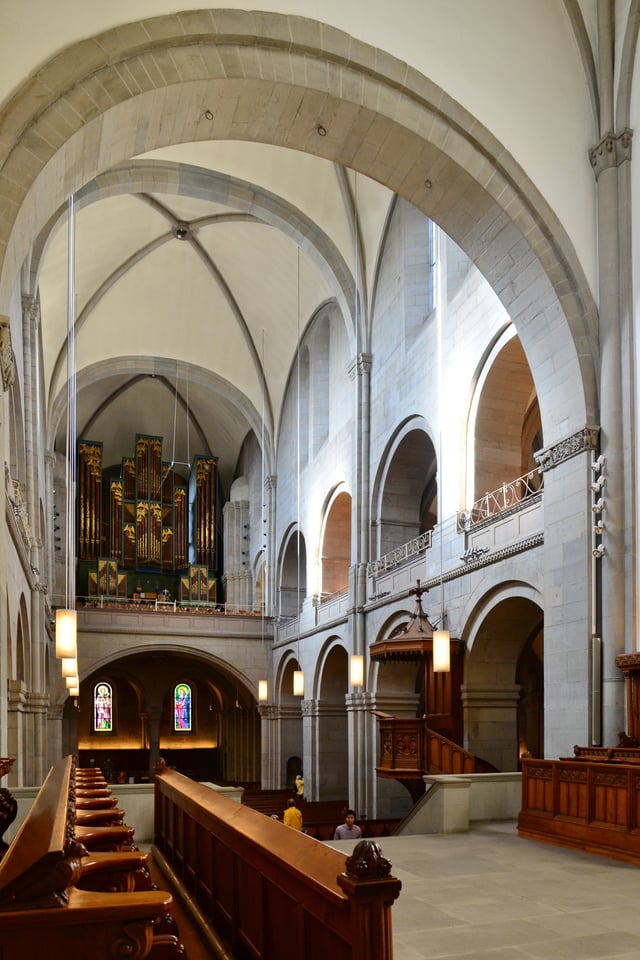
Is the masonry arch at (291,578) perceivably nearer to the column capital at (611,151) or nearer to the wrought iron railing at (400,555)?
the wrought iron railing at (400,555)

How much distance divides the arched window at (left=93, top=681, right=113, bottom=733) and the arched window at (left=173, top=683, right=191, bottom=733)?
211 cm

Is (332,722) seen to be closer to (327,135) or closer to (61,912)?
(327,135)

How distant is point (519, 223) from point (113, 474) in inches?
859

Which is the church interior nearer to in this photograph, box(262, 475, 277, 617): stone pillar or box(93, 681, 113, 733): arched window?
box(262, 475, 277, 617): stone pillar

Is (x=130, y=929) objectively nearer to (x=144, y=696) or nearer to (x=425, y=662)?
(x=425, y=662)

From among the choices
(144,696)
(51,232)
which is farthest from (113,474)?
(51,232)

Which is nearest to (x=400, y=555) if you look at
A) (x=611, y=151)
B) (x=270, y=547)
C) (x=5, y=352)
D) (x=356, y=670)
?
(x=356, y=670)

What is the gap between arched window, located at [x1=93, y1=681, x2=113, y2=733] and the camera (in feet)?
98.5

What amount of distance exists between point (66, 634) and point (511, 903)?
266 inches

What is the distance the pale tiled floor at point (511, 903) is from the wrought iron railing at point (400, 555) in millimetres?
7856

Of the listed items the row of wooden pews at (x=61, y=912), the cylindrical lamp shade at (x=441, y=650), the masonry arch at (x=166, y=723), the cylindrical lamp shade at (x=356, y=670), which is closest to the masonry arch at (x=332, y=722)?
the cylindrical lamp shade at (x=356, y=670)

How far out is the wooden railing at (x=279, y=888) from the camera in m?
2.34

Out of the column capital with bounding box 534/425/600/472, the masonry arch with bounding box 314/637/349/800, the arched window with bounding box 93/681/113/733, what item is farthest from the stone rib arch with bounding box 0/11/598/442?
the arched window with bounding box 93/681/113/733

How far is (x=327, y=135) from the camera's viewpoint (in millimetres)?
10781
